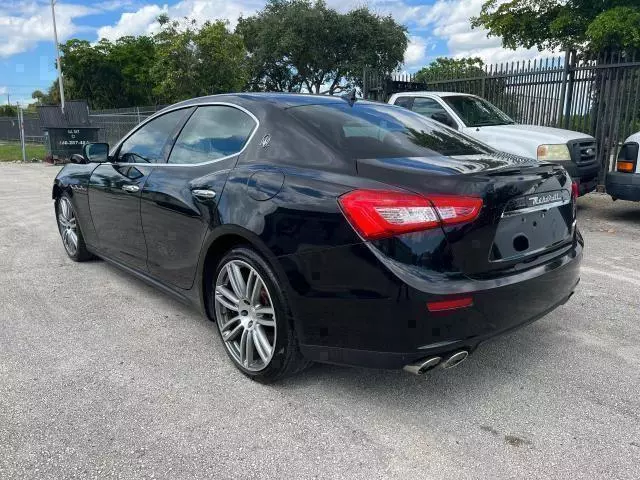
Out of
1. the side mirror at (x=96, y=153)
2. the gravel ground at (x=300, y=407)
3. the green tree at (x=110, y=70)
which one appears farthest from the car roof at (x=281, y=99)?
the green tree at (x=110, y=70)

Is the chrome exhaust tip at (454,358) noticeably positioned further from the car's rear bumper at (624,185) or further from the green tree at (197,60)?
the green tree at (197,60)

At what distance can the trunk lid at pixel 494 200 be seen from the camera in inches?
94.9

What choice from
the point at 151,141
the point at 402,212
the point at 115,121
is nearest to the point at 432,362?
the point at 402,212

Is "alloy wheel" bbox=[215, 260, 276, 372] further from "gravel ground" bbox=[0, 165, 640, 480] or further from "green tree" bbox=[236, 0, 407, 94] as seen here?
"green tree" bbox=[236, 0, 407, 94]

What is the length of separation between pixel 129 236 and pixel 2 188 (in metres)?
9.87

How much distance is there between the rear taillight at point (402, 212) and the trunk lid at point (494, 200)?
0.04 meters

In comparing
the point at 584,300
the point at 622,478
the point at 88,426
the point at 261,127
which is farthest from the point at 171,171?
the point at 584,300

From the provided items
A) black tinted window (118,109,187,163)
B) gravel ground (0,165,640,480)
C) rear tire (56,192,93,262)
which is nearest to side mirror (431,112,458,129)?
gravel ground (0,165,640,480)

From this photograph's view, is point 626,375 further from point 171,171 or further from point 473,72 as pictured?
point 473,72

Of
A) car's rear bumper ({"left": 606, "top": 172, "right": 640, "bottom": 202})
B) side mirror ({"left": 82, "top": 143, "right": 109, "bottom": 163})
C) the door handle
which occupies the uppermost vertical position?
side mirror ({"left": 82, "top": 143, "right": 109, "bottom": 163})

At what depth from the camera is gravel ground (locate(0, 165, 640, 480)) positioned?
229cm

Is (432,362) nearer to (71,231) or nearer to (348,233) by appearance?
(348,233)

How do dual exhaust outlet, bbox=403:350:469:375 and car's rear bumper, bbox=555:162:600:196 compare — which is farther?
car's rear bumper, bbox=555:162:600:196

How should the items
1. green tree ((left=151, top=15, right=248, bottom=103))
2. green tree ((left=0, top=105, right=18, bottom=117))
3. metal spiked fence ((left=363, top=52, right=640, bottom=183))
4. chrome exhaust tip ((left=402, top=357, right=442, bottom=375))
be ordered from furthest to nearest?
green tree ((left=0, top=105, right=18, bottom=117)) → green tree ((left=151, top=15, right=248, bottom=103)) → metal spiked fence ((left=363, top=52, right=640, bottom=183)) → chrome exhaust tip ((left=402, top=357, right=442, bottom=375))
